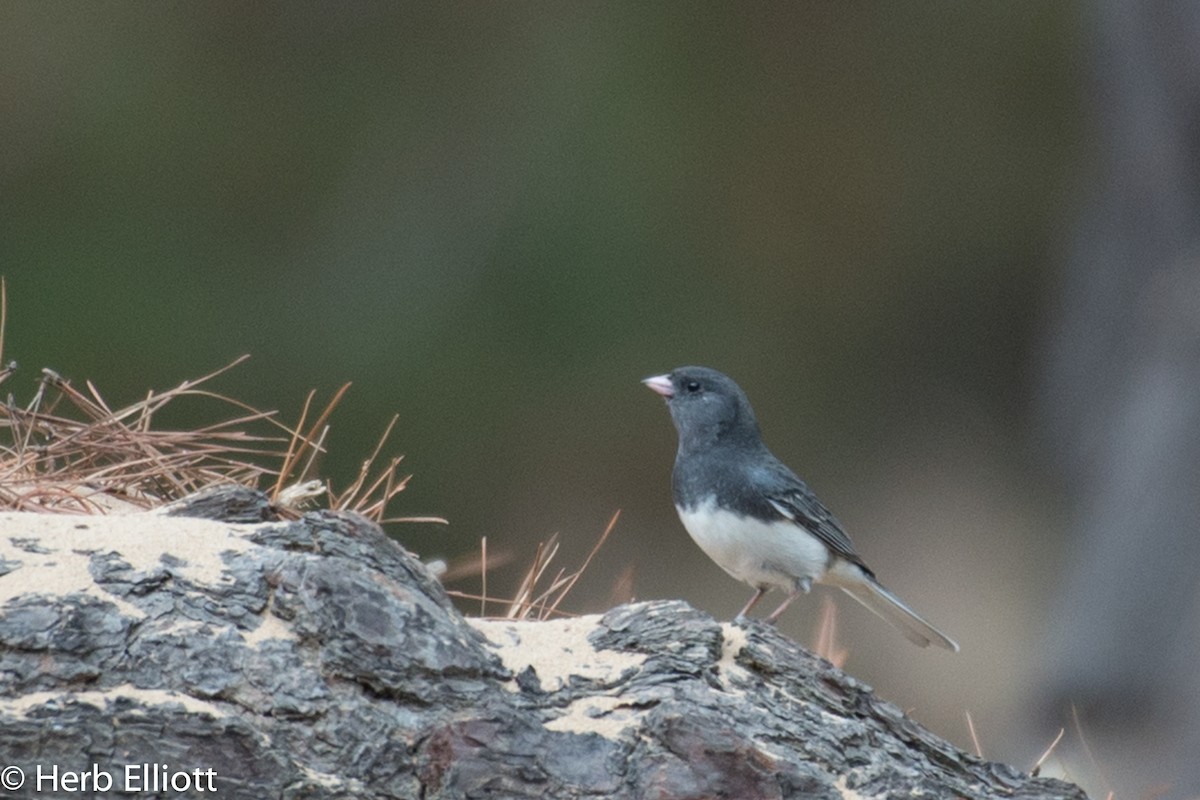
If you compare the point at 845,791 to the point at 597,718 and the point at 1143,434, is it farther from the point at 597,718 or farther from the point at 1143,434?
the point at 1143,434

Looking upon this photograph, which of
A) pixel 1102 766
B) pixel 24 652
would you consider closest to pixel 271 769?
pixel 24 652

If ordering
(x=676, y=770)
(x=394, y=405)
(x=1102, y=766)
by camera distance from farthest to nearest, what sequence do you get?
1. (x=394, y=405)
2. (x=1102, y=766)
3. (x=676, y=770)

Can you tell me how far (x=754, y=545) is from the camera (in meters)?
2.78

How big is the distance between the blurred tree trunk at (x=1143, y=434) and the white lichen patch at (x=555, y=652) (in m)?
3.92

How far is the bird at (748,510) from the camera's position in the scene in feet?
9.14

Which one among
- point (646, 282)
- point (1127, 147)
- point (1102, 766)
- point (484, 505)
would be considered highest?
point (1127, 147)

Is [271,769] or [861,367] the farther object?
[861,367]

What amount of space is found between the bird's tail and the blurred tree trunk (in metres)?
2.67

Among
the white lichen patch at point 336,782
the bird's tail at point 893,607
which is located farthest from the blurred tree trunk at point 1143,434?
the white lichen patch at point 336,782

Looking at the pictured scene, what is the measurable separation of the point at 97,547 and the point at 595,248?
5.81 metres

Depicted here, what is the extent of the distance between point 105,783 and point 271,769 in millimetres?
164

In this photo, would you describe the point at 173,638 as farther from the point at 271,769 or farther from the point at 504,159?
the point at 504,159

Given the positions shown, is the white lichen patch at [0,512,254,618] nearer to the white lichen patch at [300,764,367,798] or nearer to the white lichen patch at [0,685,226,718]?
the white lichen patch at [0,685,226,718]

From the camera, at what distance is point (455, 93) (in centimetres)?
852
